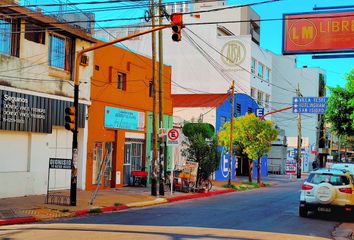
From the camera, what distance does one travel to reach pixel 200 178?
94.7 feet

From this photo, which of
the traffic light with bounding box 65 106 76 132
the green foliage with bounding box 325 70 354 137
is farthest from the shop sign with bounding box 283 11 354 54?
the traffic light with bounding box 65 106 76 132

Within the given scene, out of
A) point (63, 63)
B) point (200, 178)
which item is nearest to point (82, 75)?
point (63, 63)

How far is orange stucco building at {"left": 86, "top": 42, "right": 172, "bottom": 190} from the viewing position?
25.7m

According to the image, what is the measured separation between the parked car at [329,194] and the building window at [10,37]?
12.6 m

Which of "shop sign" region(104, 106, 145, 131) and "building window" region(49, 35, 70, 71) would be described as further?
"shop sign" region(104, 106, 145, 131)

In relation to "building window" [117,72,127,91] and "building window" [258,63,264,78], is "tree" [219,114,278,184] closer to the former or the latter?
"building window" [117,72,127,91]

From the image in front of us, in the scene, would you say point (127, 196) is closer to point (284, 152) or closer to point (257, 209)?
point (257, 209)

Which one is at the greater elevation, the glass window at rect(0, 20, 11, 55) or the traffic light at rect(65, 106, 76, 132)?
the glass window at rect(0, 20, 11, 55)

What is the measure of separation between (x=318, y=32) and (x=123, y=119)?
16.3 metres

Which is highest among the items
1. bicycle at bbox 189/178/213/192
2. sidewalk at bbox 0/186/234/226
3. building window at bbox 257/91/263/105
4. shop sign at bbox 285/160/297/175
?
building window at bbox 257/91/263/105

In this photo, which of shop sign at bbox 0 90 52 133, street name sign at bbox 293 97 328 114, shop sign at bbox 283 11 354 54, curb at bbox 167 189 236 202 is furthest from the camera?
street name sign at bbox 293 97 328 114

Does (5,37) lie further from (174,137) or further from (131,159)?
(131,159)

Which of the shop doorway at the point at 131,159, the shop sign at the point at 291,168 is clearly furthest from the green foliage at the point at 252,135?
the shop sign at the point at 291,168

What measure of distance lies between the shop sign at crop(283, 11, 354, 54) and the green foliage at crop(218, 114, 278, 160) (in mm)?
24442
